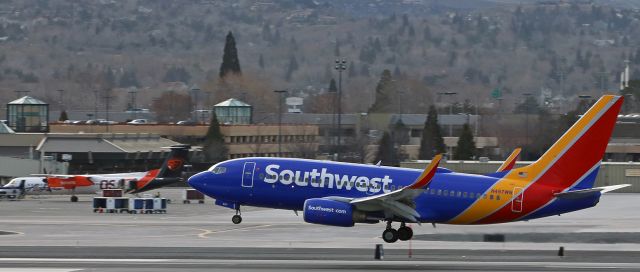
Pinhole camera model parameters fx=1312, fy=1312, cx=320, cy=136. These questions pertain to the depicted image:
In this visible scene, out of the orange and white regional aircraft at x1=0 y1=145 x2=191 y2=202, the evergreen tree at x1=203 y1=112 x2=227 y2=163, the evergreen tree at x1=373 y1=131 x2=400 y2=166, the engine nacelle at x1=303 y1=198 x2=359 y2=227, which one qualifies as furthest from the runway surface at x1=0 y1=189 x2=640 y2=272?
the evergreen tree at x1=203 y1=112 x2=227 y2=163

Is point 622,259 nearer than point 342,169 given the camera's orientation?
Yes

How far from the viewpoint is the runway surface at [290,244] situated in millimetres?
46625

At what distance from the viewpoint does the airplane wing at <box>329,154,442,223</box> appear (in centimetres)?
5066

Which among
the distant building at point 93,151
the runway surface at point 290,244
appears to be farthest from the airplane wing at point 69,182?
the distant building at point 93,151

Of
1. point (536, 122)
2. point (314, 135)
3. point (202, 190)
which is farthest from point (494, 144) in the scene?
point (202, 190)

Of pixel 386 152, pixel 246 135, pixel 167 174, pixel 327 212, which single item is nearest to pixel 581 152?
pixel 327 212

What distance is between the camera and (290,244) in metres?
55.1

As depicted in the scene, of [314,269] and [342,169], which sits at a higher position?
[342,169]

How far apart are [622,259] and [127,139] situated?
8348 centimetres

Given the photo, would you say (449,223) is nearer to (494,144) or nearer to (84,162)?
(84,162)

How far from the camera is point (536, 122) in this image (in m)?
130

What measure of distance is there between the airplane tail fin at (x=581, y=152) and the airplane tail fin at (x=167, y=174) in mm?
44833

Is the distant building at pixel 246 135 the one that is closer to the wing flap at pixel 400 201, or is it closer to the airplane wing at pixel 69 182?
the airplane wing at pixel 69 182

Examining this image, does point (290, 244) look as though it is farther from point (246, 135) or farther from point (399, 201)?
point (246, 135)
